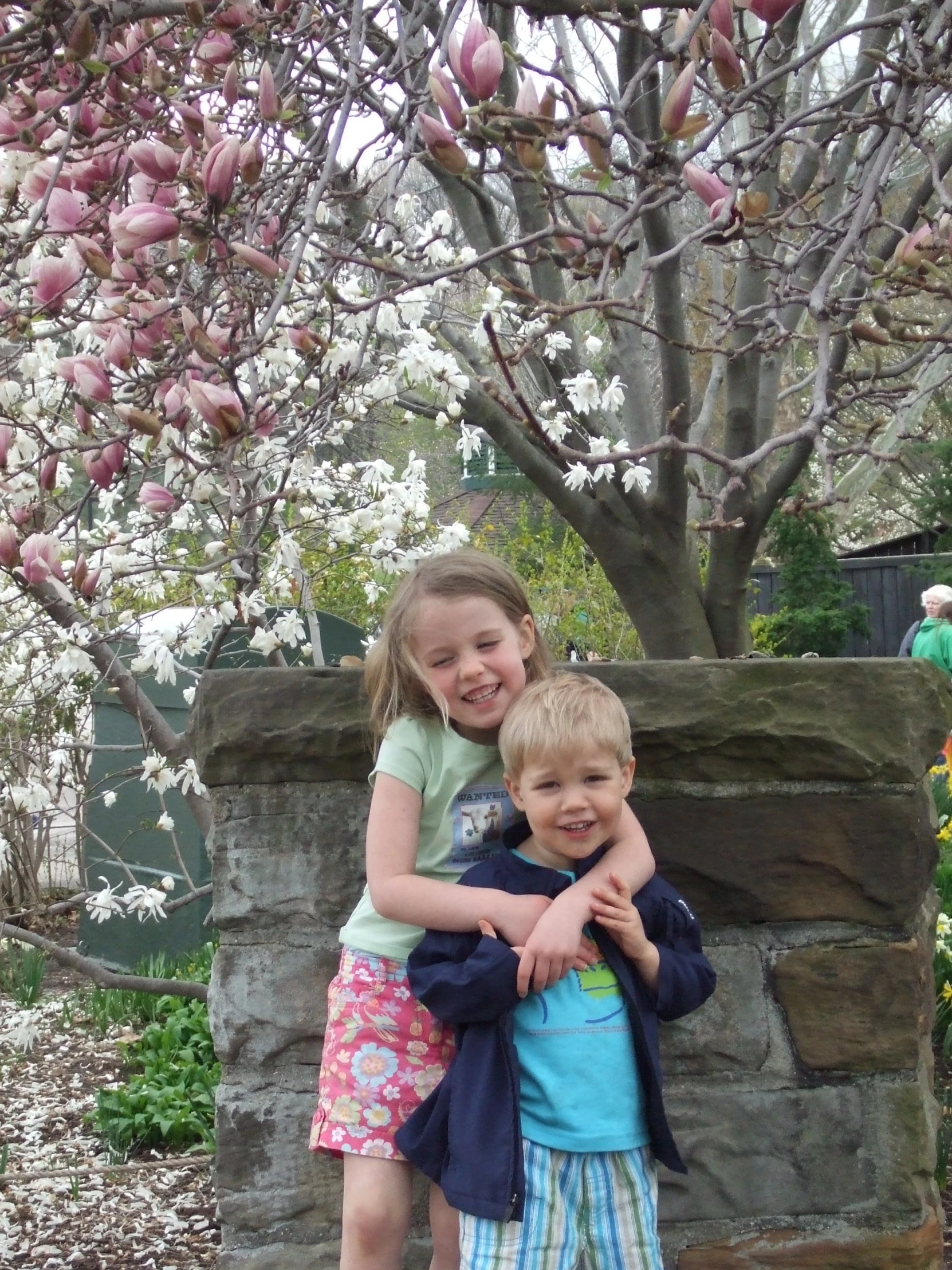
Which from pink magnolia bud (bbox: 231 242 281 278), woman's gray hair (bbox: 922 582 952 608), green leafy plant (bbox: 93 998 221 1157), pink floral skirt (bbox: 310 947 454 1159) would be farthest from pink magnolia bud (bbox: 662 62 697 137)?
woman's gray hair (bbox: 922 582 952 608)

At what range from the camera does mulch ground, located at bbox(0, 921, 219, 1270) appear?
9.04 ft

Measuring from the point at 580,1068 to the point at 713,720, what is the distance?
582mm

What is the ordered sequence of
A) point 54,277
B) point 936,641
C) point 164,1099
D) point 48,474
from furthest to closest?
point 936,641 < point 164,1099 < point 48,474 < point 54,277

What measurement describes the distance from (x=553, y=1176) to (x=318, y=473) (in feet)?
9.71

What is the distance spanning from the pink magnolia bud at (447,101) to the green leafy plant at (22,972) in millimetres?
3445

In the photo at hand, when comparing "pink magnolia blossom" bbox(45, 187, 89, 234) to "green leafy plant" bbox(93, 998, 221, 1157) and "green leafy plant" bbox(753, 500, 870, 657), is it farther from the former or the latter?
"green leafy plant" bbox(753, 500, 870, 657)

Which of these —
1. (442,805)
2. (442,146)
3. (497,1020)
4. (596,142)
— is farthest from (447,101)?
(497,1020)

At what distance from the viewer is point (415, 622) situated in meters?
1.77

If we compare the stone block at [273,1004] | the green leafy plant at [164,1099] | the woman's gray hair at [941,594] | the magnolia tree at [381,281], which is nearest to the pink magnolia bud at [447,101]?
the magnolia tree at [381,281]

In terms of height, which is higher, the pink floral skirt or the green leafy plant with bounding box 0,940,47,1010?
the pink floral skirt

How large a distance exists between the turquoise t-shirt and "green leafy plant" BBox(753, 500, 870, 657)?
36.5 ft

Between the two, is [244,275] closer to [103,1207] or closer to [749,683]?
[749,683]

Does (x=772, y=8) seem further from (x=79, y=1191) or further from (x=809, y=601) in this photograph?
(x=809, y=601)

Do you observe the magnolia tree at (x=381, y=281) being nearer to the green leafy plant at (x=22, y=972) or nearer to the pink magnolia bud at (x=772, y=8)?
the pink magnolia bud at (x=772, y=8)
